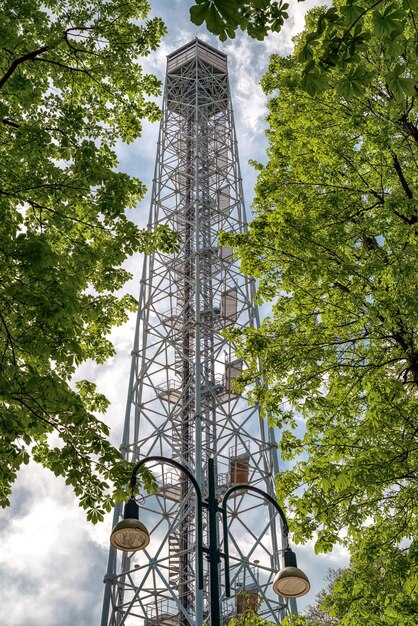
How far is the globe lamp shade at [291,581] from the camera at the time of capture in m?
6.23

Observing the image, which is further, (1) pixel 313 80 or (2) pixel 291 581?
(2) pixel 291 581

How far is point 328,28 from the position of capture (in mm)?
3773

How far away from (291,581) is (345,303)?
3165 mm

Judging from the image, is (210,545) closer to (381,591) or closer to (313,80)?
(381,591)

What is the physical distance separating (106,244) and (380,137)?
3.60 metres

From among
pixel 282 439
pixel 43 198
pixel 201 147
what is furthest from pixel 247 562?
pixel 201 147

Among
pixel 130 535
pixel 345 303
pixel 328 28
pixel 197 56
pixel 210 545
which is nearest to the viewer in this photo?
pixel 328 28

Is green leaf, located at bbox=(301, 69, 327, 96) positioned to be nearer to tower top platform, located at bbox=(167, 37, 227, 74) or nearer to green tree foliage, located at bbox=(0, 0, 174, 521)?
green tree foliage, located at bbox=(0, 0, 174, 521)

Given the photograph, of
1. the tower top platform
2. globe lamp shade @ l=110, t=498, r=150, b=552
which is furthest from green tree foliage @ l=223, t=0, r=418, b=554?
the tower top platform

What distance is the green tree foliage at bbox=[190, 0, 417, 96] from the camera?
10.2 ft

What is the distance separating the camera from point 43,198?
7336 mm

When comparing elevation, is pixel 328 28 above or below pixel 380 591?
above

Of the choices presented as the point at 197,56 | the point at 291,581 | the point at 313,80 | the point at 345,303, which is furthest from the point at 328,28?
the point at 197,56

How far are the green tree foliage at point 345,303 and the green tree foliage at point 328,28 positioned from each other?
7.44ft
